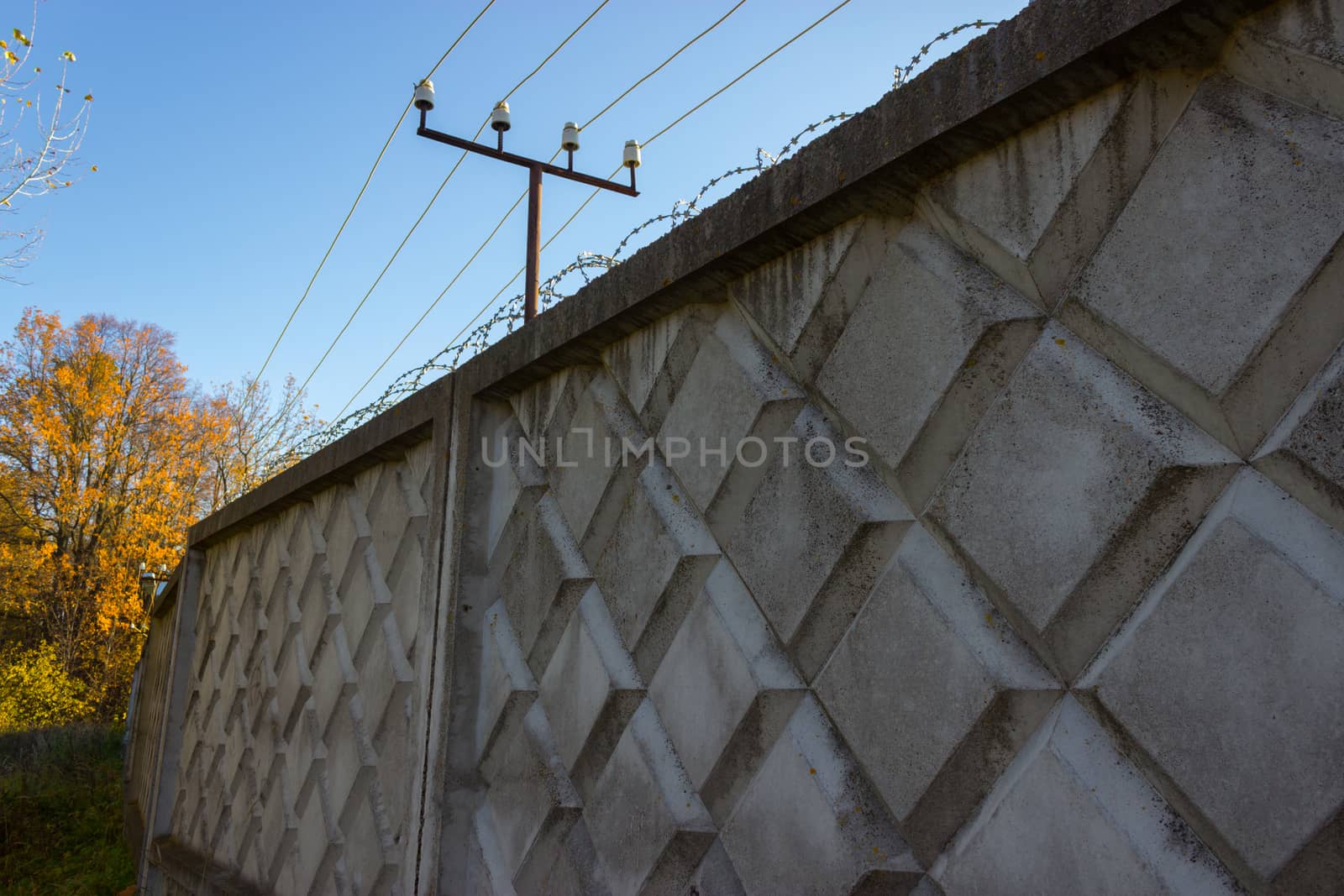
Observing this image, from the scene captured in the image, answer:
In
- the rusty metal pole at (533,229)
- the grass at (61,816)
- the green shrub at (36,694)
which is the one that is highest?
the rusty metal pole at (533,229)

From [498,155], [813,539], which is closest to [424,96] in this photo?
[498,155]

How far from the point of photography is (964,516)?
4.22 ft

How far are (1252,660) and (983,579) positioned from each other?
35 centimetres

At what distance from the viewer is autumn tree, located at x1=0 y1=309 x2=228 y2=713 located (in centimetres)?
1595

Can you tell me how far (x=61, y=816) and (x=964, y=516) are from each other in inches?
365

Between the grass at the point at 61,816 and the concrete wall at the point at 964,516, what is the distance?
210 inches

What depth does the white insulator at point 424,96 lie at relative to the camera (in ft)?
25.0

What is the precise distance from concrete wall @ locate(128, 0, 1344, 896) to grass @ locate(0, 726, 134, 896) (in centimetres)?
534

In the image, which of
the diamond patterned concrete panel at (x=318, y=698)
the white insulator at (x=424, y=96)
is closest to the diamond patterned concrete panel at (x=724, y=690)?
the diamond patterned concrete panel at (x=318, y=698)

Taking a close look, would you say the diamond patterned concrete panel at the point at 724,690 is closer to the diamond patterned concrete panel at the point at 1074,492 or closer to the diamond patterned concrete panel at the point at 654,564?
the diamond patterned concrete panel at the point at 654,564

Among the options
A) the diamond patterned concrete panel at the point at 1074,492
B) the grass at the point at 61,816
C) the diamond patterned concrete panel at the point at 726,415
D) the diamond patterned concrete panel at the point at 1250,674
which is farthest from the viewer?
the grass at the point at 61,816

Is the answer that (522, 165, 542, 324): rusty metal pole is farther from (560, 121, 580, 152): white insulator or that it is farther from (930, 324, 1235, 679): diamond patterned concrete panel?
(930, 324, 1235, 679): diamond patterned concrete panel

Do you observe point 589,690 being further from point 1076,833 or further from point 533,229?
point 533,229

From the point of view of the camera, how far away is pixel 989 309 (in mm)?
1301
